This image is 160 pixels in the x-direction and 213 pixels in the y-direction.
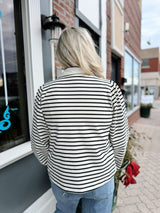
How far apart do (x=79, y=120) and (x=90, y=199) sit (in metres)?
0.59

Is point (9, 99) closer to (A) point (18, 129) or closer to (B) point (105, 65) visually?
(A) point (18, 129)

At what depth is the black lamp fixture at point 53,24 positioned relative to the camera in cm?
160

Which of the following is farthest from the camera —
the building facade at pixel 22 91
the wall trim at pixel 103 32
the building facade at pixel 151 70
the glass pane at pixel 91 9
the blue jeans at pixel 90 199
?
the building facade at pixel 151 70

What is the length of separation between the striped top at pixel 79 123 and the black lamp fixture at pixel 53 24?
1013 millimetres

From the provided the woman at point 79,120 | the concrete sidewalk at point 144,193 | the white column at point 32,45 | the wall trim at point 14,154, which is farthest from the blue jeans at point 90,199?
the concrete sidewalk at point 144,193

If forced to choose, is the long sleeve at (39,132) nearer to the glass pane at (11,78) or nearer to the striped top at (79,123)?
the striped top at (79,123)

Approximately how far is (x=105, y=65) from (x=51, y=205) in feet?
9.49

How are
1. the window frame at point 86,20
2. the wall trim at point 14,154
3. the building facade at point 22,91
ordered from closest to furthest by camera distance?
the wall trim at point 14,154
the building facade at point 22,91
the window frame at point 86,20

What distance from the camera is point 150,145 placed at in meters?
4.13

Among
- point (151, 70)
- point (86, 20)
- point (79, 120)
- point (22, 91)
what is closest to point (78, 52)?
point (79, 120)

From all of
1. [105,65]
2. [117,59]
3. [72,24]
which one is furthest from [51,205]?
[117,59]

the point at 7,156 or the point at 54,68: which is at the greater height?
the point at 54,68

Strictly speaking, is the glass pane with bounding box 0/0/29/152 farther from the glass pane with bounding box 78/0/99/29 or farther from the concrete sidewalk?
the concrete sidewalk

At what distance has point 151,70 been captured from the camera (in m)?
23.6
